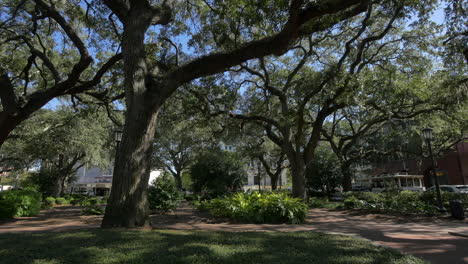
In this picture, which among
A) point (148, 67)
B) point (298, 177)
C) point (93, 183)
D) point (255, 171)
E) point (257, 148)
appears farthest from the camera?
point (93, 183)

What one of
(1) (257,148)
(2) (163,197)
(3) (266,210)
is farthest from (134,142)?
(1) (257,148)

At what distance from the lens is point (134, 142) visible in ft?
25.4

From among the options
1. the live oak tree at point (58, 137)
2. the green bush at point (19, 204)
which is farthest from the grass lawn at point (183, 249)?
the live oak tree at point (58, 137)

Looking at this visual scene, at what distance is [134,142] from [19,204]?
9229mm

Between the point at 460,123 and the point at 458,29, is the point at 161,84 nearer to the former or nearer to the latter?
the point at 458,29

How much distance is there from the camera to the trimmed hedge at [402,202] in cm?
1319

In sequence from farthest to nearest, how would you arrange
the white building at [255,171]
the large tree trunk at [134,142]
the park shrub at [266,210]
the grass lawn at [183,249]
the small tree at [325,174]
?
the white building at [255,171] → the small tree at [325,174] → the park shrub at [266,210] → the large tree trunk at [134,142] → the grass lawn at [183,249]

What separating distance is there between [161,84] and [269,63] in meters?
12.3

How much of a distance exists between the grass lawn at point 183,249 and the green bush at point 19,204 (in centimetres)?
756

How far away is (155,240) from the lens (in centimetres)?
576

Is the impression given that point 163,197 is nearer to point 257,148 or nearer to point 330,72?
point 330,72

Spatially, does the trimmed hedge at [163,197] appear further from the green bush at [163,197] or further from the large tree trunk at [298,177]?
the large tree trunk at [298,177]

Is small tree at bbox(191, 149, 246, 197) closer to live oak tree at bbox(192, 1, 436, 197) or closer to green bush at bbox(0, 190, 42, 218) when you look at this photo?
live oak tree at bbox(192, 1, 436, 197)

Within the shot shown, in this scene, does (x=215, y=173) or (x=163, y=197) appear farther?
(x=215, y=173)
